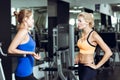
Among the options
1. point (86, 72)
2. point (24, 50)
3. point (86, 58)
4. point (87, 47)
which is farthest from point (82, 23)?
point (24, 50)

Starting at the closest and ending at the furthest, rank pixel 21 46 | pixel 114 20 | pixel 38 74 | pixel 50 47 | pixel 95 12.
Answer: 1. pixel 21 46
2. pixel 38 74
3. pixel 50 47
4. pixel 95 12
5. pixel 114 20

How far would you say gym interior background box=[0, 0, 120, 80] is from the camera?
476 cm

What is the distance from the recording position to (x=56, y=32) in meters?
5.48

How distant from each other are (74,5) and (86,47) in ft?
24.5

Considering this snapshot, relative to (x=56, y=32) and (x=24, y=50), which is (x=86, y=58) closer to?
(x=24, y=50)

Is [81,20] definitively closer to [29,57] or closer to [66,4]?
[29,57]

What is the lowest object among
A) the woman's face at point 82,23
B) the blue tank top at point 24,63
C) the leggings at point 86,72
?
the leggings at point 86,72

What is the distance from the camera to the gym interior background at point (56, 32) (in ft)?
15.6

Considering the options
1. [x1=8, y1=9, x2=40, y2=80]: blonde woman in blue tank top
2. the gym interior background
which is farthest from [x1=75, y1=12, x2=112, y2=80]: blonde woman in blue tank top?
[x1=8, y1=9, x2=40, y2=80]: blonde woman in blue tank top

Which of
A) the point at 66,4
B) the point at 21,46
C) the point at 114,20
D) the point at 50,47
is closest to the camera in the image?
the point at 21,46

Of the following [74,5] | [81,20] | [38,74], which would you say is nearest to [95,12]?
[74,5]

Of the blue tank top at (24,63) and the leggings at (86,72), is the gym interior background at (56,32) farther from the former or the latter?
the blue tank top at (24,63)

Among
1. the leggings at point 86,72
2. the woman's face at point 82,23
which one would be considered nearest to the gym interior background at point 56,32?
the leggings at point 86,72

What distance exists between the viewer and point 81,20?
2.66 meters
